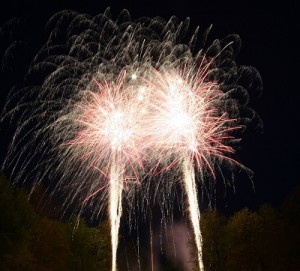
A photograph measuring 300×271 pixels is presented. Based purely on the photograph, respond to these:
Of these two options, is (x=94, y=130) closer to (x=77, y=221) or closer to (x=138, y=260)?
(x=77, y=221)

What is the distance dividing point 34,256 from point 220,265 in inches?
701

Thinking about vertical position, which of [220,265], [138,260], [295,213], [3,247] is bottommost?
[3,247]

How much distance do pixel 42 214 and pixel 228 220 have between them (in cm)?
1918

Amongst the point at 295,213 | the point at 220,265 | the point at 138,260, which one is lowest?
the point at 220,265

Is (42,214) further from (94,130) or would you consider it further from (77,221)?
(94,130)

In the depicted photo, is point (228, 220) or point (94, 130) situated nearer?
point (94, 130)

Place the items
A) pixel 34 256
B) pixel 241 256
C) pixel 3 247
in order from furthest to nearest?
pixel 241 256, pixel 34 256, pixel 3 247

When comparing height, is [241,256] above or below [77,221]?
below

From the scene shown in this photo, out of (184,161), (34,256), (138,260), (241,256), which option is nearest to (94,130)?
(184,161)

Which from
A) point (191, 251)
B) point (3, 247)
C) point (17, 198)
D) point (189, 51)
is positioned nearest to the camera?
point (189, 51)

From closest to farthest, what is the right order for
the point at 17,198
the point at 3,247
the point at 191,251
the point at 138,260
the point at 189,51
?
the point at 189,51 → the point at 3,247 → the point at 17,198 → the point at 191,251 → the point at 138,260

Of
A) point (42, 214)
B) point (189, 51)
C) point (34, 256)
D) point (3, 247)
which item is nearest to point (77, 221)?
point (42, 214)

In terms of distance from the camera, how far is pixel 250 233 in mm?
44969

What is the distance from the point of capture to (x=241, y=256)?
4250 cm
